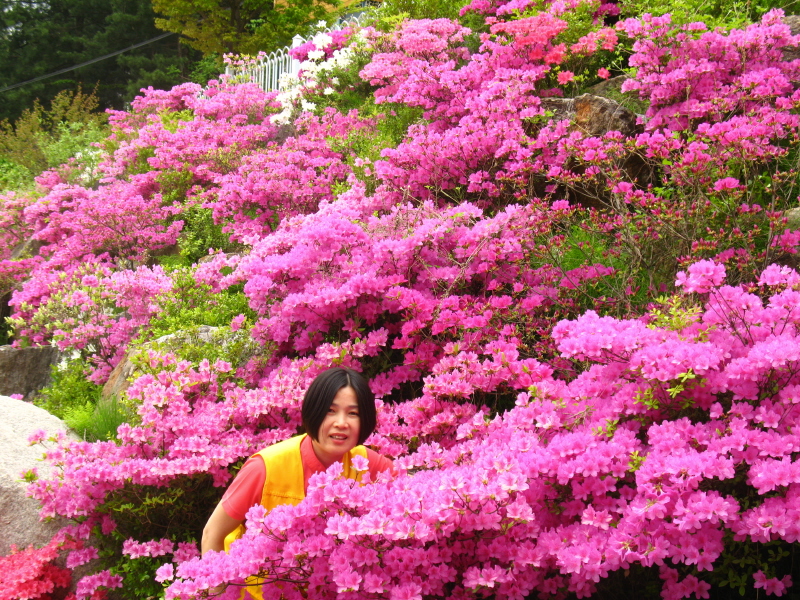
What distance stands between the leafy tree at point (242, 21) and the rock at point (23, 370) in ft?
40.0

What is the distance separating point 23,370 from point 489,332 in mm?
6382

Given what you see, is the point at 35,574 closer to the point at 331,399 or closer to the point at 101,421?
the point at 101,421

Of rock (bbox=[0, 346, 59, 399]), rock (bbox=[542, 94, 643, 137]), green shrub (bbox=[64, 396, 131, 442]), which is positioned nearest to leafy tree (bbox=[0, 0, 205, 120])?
rock (bbox=[0, 346, 59, 399])

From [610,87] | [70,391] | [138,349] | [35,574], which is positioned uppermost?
[610,87]

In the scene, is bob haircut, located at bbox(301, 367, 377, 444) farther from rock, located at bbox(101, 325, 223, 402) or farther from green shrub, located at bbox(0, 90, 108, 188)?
green shrub, located at bbox(0, 90, 108, 188)

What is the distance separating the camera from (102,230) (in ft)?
26.5

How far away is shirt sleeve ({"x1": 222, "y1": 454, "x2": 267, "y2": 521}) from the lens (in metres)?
2.56

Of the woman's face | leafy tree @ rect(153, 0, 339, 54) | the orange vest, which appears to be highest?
leafy tree @ rect(153, 0, 339, 54)

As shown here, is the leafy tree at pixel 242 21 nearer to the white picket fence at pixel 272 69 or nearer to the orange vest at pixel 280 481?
the white picket fence at pixel 272 69

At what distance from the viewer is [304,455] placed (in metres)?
2.69

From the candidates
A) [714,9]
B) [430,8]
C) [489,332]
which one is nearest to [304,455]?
[489,332]

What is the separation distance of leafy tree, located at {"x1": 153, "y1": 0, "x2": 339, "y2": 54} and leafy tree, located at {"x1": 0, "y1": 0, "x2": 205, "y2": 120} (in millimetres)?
7508

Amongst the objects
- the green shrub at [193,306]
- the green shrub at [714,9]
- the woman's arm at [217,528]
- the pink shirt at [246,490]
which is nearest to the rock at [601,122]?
the green shrub at [714,9]

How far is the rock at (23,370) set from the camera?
770 cm
